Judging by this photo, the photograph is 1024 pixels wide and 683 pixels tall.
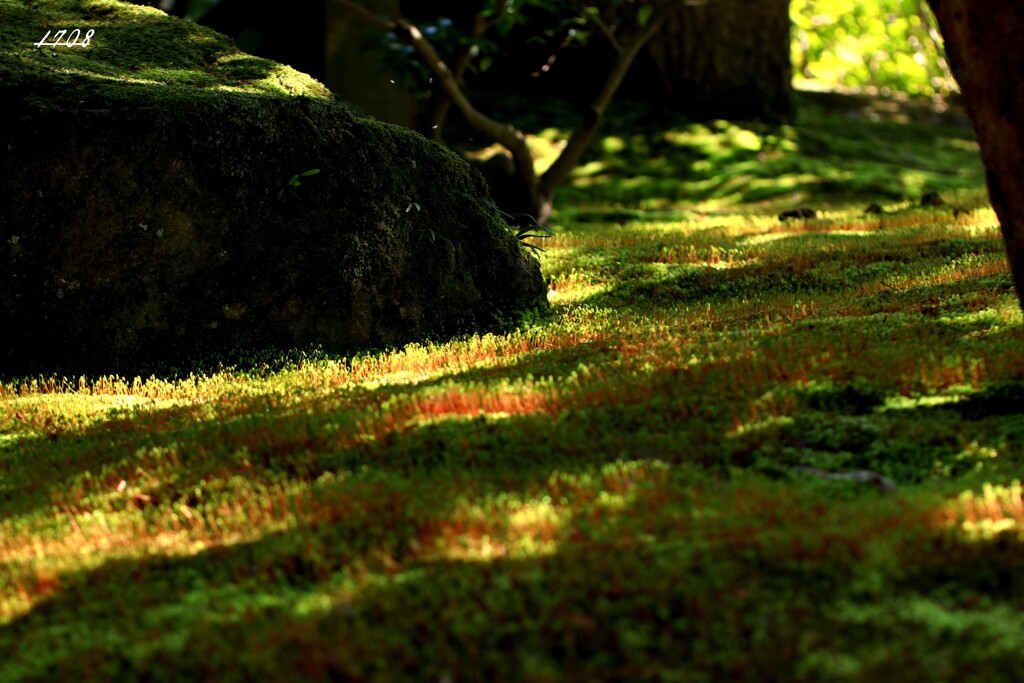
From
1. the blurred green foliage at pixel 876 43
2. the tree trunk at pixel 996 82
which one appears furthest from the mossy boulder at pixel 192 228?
the blurred green foliage at pixel 876 43

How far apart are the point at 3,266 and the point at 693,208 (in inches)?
563

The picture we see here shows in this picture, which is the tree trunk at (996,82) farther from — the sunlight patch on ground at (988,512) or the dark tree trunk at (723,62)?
the dark tree trunk at (723,62)

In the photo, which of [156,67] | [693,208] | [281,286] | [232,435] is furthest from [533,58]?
[232,435]

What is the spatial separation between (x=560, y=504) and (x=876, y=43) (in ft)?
135

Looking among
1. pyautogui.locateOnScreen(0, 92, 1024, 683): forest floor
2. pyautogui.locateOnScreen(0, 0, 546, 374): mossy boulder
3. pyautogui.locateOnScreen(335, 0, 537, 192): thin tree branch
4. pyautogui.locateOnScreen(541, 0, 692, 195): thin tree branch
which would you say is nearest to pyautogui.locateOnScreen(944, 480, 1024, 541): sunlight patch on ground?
pyautogui.locateOnScreen(0, 92, 1024, 683): forest floor

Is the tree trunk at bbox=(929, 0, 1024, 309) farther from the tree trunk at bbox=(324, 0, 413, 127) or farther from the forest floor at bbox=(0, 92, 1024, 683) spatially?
the tree trunk at bbox=(324, 0, 413, 127)

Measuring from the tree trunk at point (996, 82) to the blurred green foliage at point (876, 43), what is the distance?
33.5 metres

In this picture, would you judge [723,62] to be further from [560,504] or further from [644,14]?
[560,504]

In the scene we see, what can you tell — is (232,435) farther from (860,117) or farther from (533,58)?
(860,117)

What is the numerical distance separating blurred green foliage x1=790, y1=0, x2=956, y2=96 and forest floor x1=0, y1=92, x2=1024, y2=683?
107 feet

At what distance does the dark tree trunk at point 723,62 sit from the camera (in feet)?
76.2

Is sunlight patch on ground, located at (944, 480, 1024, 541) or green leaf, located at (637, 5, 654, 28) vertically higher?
green leaf, located at (637, 5, 654, 28)

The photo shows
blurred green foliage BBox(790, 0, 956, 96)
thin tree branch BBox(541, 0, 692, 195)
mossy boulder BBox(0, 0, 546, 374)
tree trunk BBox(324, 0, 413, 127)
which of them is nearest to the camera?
mossy boulder BBox(0, 0, 546, 374)

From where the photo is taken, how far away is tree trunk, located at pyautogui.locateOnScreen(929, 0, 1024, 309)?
5754mm
